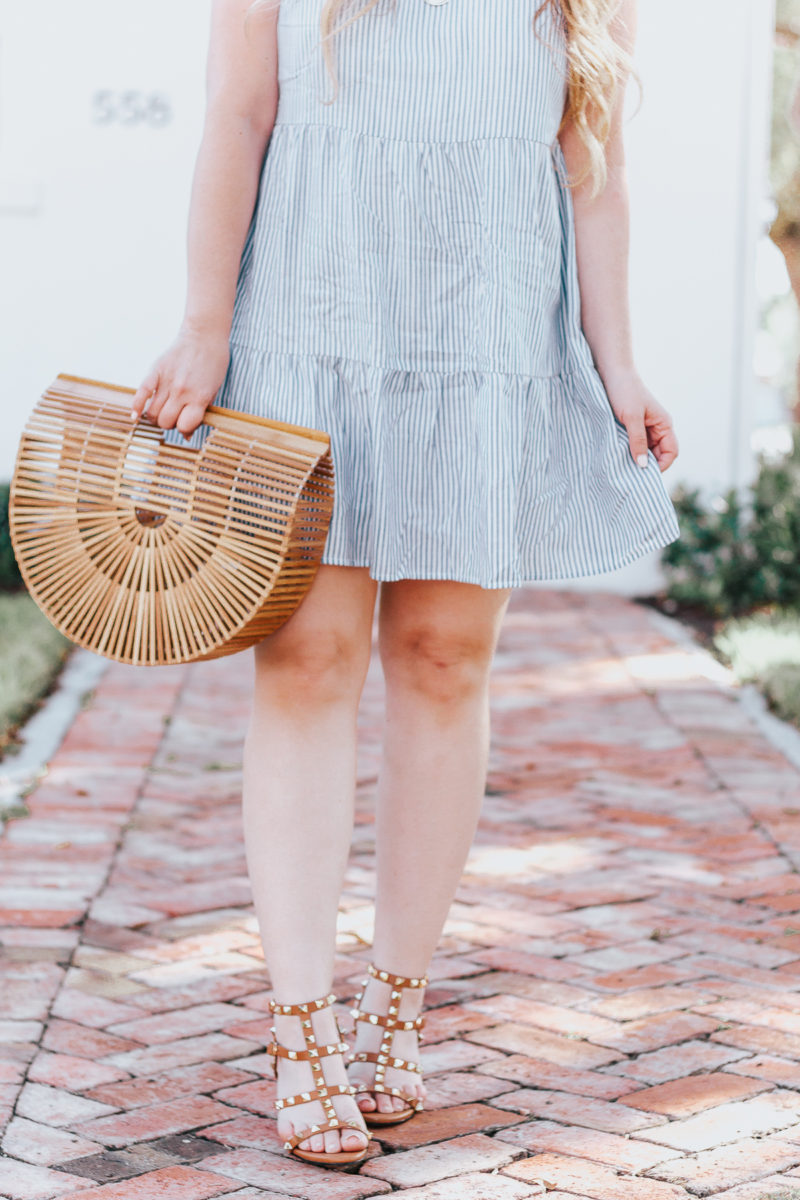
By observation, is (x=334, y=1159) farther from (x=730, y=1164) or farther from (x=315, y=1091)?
(x=730, y=1164)

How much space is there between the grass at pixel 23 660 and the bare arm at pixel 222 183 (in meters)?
2.44

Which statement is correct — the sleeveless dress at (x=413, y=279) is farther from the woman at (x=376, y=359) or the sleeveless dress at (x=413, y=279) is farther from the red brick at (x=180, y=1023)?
the red brick at (x=180, y=1023)

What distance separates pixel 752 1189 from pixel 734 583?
5.15 meters

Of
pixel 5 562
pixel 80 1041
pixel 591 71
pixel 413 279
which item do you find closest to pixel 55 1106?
pixel 80 1041

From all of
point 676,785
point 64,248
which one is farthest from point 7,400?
point 676,785

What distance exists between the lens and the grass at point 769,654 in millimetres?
4543

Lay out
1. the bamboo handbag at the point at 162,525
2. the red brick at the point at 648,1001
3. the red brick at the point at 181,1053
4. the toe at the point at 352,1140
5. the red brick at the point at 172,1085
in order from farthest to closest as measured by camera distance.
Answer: the red brick at the point at 648,1001, the red brick at the point at 181,1053, the red brick at the point at 172,1085, the toe at the point at 352,1140, the bamboo handbag at the point at 162,525

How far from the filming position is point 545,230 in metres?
1.82

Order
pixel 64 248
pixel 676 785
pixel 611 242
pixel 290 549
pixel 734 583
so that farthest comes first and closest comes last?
pixel 64 248 → pixel 734 583 → pixel 676 785 → pixel 611 242 → pixel 290 549

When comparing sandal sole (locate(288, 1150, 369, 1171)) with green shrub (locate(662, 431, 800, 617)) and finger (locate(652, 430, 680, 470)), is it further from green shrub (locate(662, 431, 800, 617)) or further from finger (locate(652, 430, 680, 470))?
green shrub (locate(662, 431, 800, 617))

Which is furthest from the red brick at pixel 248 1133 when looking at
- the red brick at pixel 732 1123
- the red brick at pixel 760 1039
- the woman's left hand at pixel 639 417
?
the woman's left hand at pixel 639 417

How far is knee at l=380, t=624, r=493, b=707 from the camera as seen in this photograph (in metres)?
1.79

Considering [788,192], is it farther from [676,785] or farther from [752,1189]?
[752,1189]

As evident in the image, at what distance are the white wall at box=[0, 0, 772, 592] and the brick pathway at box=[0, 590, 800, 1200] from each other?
342cm
